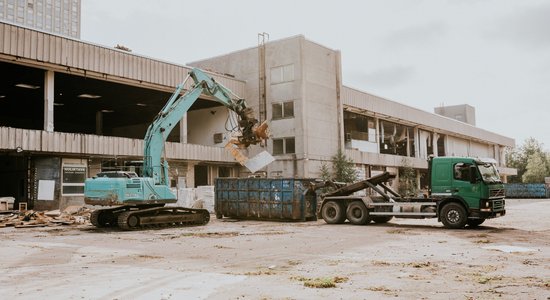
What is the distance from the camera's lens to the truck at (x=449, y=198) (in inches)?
730

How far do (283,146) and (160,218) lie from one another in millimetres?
16994

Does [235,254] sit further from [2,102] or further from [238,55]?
[2,102]

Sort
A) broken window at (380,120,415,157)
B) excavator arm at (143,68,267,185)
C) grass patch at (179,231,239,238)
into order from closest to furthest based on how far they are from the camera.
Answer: grass patch at (179,231,239,238), excavator arm at (143,68,267,185), broken window at (380,120,415,157)

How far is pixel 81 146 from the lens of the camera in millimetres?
Result: 26094

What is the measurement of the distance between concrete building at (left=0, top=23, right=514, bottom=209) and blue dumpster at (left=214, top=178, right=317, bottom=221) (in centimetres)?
565

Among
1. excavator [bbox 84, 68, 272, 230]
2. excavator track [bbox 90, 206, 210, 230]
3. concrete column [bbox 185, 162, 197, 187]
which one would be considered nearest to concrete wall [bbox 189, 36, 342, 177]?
concrete column [bbox 185, 162, 197, 187]

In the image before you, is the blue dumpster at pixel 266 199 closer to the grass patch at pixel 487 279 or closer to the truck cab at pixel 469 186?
the truck cab at pixel 469 186

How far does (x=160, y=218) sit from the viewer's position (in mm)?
19719

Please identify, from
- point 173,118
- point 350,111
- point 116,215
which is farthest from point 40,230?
point 350,111

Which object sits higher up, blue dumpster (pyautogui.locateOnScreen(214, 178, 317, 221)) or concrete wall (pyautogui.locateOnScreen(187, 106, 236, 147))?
concrete wall (pyautogui.locateOnScreen(187, 106, 236, 147))

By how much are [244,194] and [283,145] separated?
11.8 meters

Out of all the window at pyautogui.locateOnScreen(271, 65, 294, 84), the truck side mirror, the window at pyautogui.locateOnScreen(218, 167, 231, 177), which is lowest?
the truck side mirror

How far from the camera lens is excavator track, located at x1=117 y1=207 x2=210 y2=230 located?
1850 cm

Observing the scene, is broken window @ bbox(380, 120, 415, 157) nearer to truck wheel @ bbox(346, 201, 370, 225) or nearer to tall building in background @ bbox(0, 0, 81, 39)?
truck wheel @ bbox(346, 201, 370, 225)
